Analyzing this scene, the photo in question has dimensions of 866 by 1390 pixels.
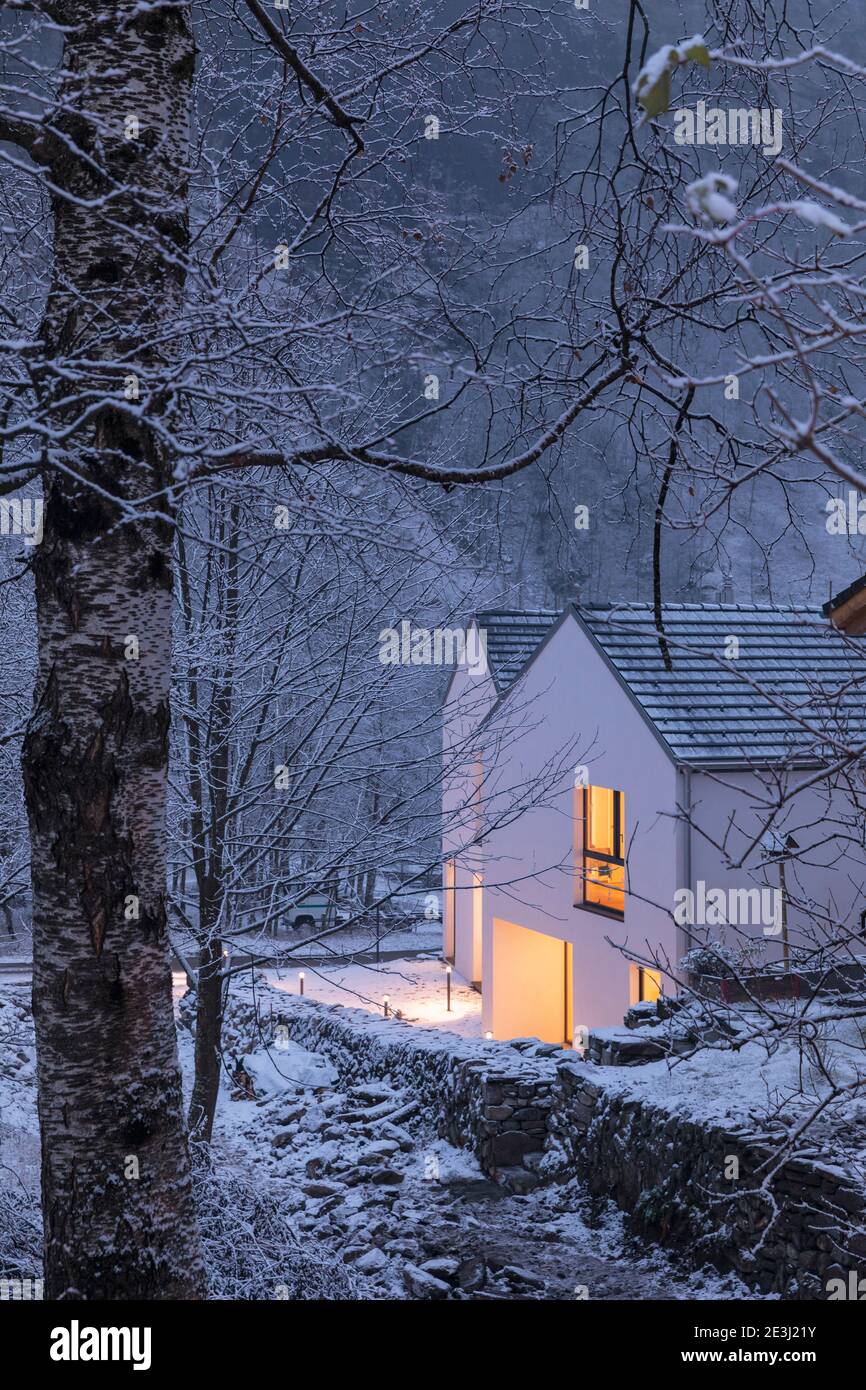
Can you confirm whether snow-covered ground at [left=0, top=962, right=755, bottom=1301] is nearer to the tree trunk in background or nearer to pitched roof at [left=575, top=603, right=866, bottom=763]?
the tree trunk in background

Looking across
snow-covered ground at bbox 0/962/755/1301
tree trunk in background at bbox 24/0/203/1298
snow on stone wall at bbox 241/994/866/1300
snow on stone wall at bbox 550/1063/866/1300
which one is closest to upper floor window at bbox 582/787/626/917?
snow on stone wall at bbox 241/994/866/1300

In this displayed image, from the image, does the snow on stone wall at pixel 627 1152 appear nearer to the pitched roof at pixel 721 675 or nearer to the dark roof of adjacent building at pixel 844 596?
the dark roof of adjacent building at pixel 844 596

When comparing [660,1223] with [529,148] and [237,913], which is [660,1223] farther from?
[529,148]

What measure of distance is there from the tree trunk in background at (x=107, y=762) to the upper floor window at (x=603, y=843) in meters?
11.5

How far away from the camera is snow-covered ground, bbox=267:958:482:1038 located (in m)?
18.9

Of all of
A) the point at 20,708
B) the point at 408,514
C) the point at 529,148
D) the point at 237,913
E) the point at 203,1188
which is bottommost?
the point at 203,1188

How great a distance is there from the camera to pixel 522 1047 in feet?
37.8

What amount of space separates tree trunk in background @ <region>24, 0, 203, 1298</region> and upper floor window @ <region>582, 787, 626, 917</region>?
1154cm

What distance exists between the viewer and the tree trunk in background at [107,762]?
3.42 m

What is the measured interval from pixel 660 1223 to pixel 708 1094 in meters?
0.97

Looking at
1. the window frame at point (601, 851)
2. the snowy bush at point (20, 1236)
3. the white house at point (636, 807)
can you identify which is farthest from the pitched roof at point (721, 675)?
the snowy bush at point (20, 1236)
